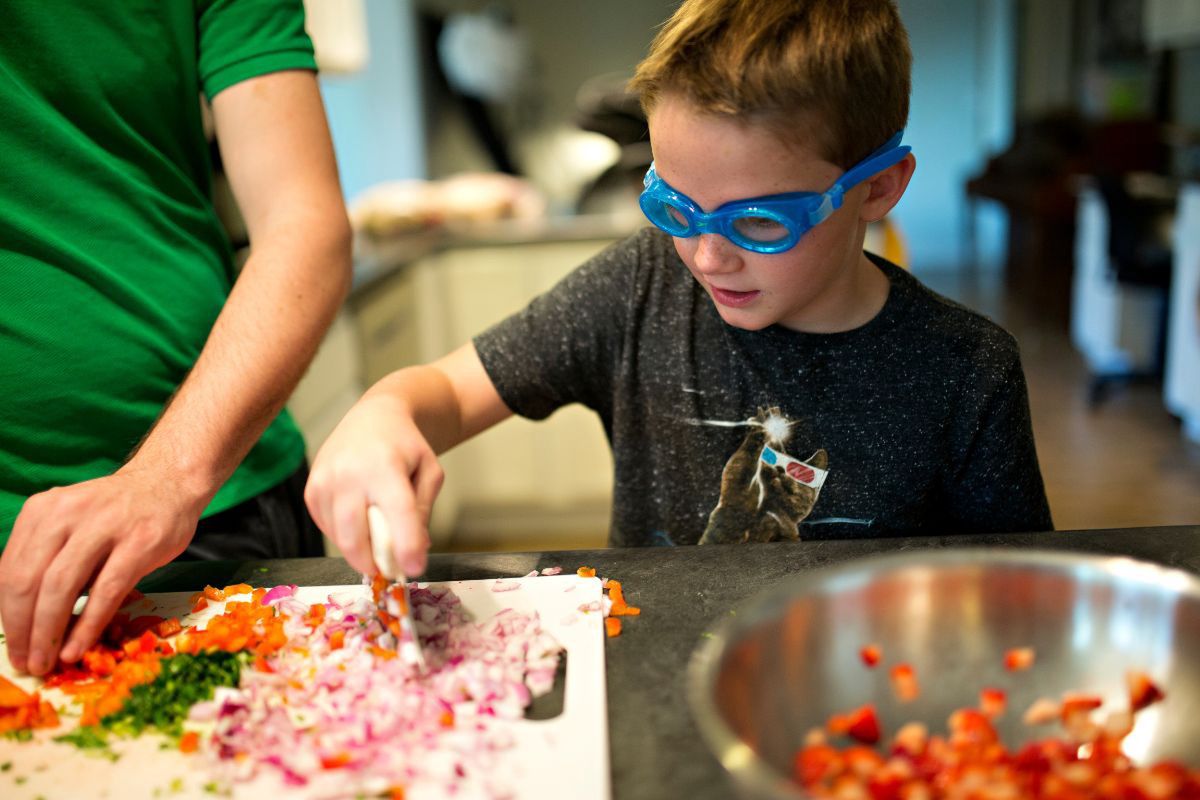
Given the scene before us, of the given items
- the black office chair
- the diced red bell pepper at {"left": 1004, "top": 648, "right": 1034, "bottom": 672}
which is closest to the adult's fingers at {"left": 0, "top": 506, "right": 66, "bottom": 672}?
the diced red bell pepper at {"left": 1004, "top": 648, "right": 1034, "bottom": 672}

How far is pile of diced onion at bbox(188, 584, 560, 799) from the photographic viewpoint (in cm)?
64

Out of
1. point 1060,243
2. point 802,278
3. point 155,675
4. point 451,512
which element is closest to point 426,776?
point 155,675

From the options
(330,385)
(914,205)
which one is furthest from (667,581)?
(914,205)

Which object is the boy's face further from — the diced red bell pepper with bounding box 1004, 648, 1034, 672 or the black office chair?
the black office chair

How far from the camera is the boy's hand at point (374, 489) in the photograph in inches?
29.3

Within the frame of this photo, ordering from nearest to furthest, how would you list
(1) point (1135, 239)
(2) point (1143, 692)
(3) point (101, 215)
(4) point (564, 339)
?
1. (2) point (1143, 692)
2. (3) point (101, 215)
3. (4) point (564, 339)
4. (1) point (1135, 239)

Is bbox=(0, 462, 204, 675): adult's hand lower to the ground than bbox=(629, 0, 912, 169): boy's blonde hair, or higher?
lower

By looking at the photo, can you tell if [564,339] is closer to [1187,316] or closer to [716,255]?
[716,255]

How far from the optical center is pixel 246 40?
1.08 meters

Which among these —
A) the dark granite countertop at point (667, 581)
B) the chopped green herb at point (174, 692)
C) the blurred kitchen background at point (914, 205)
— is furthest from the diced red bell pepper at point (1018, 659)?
the blurred kitchen background at point (914, 205)

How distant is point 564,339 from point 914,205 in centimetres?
821

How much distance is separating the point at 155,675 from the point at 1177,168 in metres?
5.43

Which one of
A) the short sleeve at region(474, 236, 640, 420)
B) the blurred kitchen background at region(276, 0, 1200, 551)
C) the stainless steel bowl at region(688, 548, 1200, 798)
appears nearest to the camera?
the stainless steel bowl at region(688, 548, 1200, 798)

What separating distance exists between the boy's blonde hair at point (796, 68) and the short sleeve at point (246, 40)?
0.41 metres
